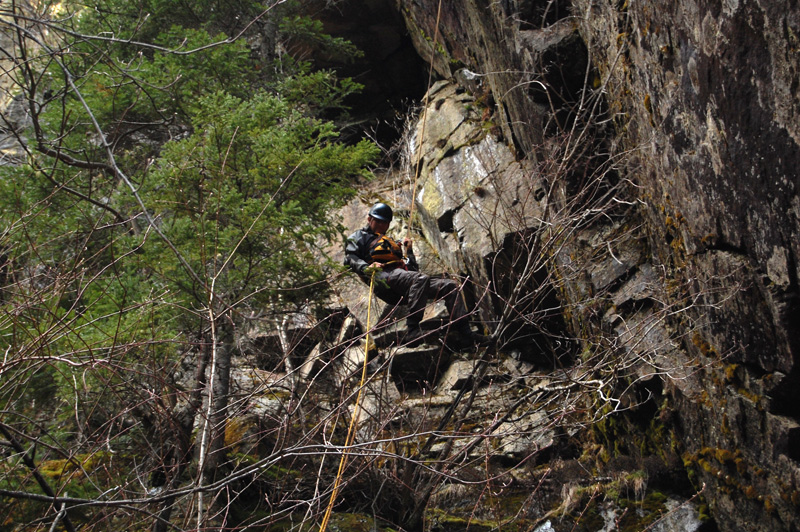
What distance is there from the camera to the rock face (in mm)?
3262

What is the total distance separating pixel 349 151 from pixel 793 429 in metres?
4.94

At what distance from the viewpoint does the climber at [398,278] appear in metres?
6.63

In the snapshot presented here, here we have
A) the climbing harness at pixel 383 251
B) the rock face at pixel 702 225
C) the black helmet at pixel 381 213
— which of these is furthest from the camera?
the black helmet at pixel 381 213

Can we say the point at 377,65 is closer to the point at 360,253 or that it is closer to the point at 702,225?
the point at 360,253

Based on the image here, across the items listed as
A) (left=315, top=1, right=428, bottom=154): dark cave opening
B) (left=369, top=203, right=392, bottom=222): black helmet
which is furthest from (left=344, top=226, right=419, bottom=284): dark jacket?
(left=315, top=1, right=428, bottom=154): dark cave opening

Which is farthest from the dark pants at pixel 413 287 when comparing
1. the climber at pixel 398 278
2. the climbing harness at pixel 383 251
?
the climbing harness at pixel 383 251

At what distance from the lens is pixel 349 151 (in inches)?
266

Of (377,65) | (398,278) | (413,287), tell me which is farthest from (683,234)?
(377,65)

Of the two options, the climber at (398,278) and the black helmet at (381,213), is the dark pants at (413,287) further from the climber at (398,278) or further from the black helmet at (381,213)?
the black helmet at (381,213)

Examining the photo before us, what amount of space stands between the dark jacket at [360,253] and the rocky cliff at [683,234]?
1.34 metres

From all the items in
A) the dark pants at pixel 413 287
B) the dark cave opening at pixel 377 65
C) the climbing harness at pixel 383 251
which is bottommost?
the dark pants at pixel 413 287

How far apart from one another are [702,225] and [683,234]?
1.18 feet

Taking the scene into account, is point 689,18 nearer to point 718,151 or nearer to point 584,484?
point 718,151

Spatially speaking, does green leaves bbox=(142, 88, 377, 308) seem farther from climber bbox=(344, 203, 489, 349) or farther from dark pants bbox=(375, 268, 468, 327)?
dark pants bbox=(375, 268, 468, 327)
